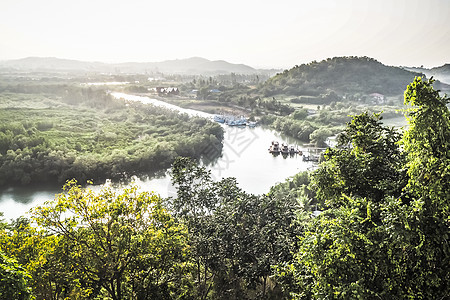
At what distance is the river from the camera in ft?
46.0

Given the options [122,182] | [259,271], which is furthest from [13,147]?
[259,271]

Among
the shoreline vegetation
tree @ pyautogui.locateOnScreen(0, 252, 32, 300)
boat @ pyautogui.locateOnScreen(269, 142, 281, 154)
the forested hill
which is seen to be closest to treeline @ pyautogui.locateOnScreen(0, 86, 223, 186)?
the shoreline vegetation

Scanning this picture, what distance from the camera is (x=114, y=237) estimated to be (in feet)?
12.8

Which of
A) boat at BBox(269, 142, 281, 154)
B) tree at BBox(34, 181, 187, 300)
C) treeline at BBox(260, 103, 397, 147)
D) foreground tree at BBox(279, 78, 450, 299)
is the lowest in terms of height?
boat at BBox(269, 142, 281, 154)

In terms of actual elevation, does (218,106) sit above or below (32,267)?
below

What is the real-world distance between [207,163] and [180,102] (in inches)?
1065

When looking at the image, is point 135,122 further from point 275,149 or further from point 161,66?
point 161,66

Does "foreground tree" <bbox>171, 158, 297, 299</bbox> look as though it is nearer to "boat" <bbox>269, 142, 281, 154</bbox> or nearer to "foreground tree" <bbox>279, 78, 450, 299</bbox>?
"foreground tree" <bbox>279, 78, 450, 299</bbox>

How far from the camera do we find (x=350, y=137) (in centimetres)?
412

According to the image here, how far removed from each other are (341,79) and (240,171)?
41.4 metres

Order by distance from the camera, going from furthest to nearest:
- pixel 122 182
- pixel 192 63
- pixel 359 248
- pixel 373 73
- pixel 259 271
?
1. pixel 192 63
2. pixel 373 73
3. pixel 122 182
4. pixel 259 271
5. pixel 359 248

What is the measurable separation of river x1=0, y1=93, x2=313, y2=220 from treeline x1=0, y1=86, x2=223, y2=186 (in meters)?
1.05

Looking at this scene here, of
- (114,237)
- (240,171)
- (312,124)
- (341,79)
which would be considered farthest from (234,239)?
(341,79)

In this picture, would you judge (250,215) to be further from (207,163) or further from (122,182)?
(207,163)
